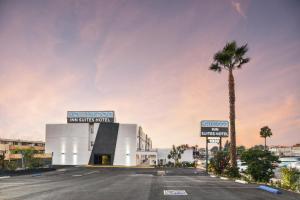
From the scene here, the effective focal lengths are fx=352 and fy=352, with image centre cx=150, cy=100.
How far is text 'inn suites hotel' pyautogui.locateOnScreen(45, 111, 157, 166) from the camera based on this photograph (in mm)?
85438

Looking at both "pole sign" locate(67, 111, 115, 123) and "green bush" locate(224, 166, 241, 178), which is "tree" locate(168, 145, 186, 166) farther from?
"green bush" locate(224, 166, 241, 178)

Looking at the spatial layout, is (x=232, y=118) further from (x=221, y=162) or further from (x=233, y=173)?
(x=233, y=173)

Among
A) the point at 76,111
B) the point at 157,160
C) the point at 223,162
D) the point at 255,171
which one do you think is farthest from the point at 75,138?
the point at 255,171

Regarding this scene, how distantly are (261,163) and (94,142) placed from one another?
63.1 metres

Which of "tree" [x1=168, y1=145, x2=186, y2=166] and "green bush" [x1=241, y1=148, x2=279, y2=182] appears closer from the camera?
"green bush" [x1=241, y1=148, x2=279, y2=182]

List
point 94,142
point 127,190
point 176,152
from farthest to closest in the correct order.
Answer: point 176,152, point 94,142, point 127,190

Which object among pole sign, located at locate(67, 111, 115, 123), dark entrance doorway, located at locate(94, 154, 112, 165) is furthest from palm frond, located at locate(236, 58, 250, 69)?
dark entrance doorway, located at locate(94, 154, 112, 165)

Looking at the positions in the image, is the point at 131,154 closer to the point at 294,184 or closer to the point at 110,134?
the point at 110,134

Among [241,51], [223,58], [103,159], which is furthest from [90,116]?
[241,51]

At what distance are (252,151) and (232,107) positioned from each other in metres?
12.8

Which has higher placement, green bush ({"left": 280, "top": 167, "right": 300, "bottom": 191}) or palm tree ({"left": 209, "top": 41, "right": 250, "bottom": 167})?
palm tree ({"left": 209, "top": 41, "right": 250, "bottom": 167})

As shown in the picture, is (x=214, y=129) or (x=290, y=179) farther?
(x=214, y=129)

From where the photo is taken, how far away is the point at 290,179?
22531 millimetres

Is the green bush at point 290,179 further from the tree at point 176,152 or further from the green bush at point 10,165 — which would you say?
the tree at point 176,152
